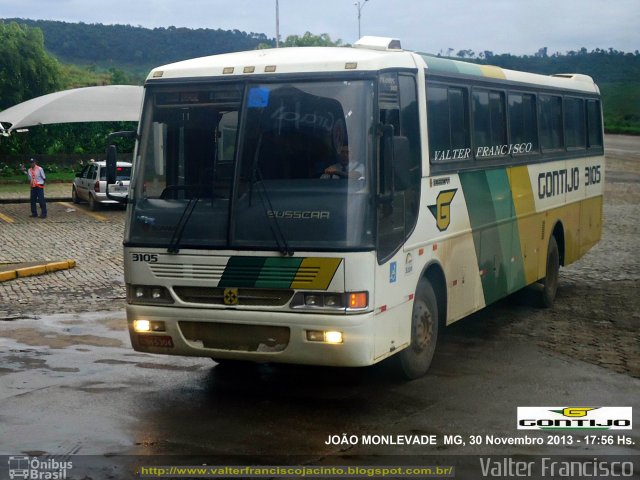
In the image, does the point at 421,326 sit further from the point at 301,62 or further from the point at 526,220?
the point at 526,220

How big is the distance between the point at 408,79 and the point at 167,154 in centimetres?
228

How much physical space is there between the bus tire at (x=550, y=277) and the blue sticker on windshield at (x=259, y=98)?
22.0 ft

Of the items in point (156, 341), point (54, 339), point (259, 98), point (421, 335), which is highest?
→ point (259, 98)

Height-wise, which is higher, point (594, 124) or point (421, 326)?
point (594, 124)

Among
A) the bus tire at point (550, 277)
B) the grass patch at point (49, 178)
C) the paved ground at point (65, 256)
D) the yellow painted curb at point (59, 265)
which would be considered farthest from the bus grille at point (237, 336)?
the grass patch at point (49, 178)

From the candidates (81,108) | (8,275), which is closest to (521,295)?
(8,275)

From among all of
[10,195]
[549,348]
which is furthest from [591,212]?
[10,195]

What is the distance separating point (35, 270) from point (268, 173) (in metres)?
10.00

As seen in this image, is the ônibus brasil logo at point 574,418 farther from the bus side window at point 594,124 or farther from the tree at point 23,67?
the tree at point 23,67

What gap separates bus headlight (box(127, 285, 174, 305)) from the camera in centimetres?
872

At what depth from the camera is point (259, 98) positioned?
8555 millimetres

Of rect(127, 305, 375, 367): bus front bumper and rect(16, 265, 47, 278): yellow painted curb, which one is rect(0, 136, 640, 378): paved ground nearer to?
rect(16, 265, 47, 278): yellow painted curb

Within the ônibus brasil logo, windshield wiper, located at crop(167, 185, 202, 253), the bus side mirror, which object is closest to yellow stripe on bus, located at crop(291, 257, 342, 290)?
windshield wiper, located at crop(167, 185, 202, 253)

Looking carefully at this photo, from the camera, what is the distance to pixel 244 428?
314 inches
